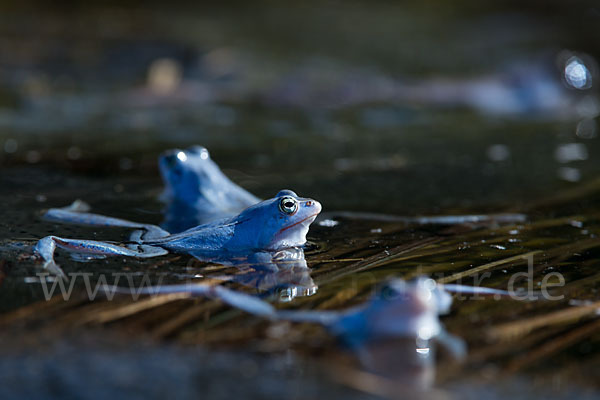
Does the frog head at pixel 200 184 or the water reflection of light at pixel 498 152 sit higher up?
the water reflection of light at pixel 498 152

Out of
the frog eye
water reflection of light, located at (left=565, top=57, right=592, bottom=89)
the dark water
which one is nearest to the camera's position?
the dark water

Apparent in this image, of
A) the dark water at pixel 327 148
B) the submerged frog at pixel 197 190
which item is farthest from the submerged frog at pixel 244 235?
the submerged frog at pixel 197 190

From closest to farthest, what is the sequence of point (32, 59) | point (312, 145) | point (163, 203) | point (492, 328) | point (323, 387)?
point (323, 387) < point (492, 328) < point (163, 203) < point (312, 145) < point (32, 59)

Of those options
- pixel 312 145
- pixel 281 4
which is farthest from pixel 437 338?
pixel 281 4

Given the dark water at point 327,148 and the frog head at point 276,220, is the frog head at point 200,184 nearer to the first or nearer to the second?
the dark water at point 327,148

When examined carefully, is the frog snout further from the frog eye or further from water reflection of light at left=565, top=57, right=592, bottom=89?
water reflection of light at left=565, top=57, right=592, bottom=89

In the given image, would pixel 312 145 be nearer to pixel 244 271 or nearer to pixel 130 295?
pixel 244 271

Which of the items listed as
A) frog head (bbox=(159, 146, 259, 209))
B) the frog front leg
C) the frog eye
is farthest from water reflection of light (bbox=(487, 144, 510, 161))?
the frog front leg
